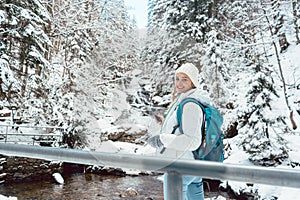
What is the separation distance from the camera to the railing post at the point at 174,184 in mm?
400

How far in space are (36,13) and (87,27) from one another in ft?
9.80

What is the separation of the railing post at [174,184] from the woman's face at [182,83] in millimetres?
174

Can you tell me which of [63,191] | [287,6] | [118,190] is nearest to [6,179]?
[63,191]

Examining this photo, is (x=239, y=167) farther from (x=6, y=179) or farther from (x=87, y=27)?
(x=6, y=179)

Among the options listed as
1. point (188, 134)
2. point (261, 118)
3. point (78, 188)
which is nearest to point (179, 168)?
point (188, 134)

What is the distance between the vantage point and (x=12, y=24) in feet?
10.7

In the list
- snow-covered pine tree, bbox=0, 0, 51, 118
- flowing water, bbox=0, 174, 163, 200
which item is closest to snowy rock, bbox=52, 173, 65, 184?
flowing water, bbox=0, 174, 163, 200

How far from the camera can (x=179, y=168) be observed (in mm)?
392

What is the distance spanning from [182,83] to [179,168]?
0.58 ft

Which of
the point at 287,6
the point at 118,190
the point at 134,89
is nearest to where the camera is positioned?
the point at 134,89

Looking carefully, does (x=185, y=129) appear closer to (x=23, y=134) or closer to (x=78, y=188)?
(x=78, y=188)

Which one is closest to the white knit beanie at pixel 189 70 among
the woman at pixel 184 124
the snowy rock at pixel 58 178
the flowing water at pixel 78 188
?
the woman at pixel 184 124

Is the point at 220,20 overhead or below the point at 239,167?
overhead

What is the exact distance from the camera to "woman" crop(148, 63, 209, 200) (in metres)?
0.48
